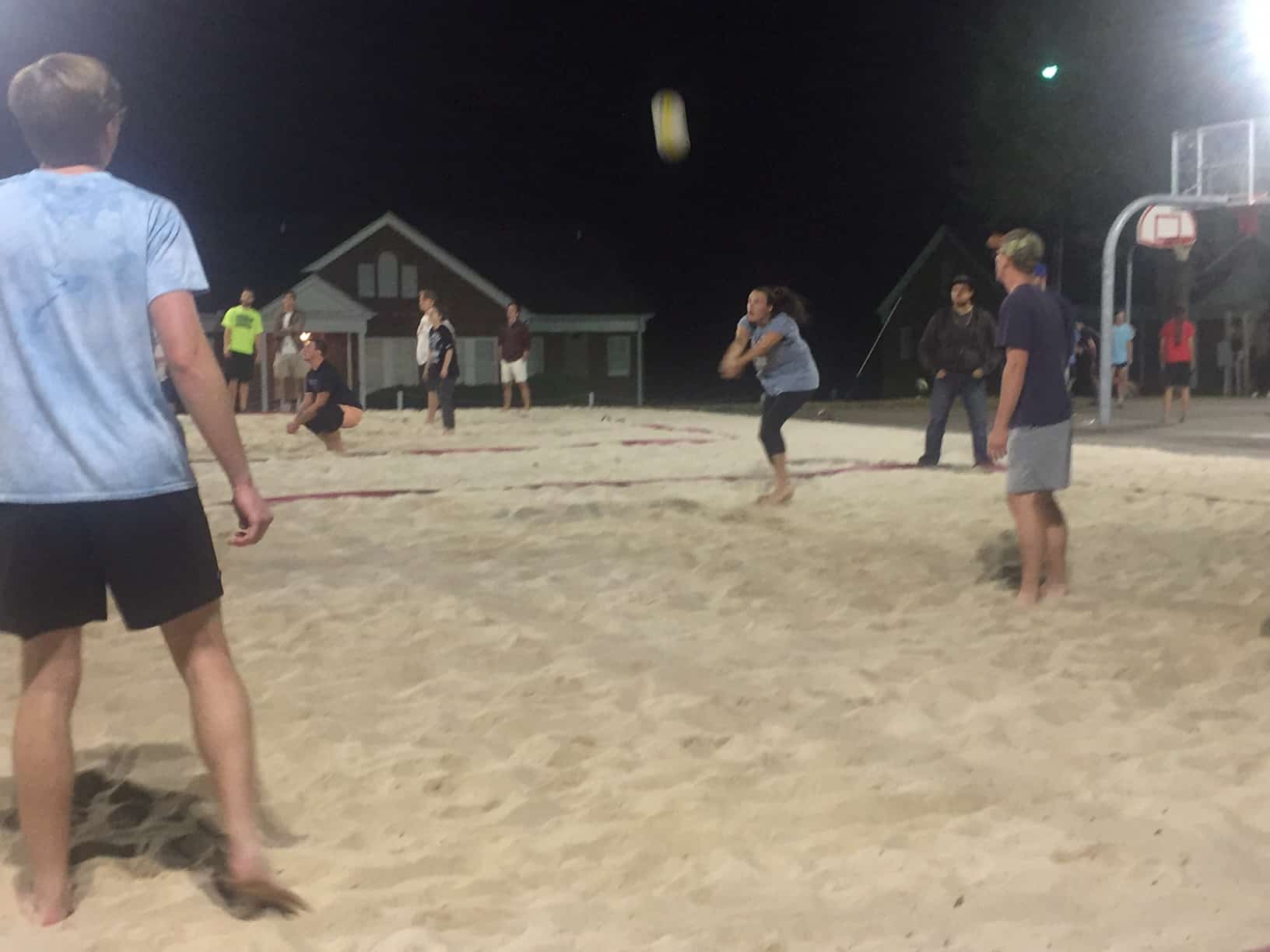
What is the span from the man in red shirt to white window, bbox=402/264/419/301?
25.5m

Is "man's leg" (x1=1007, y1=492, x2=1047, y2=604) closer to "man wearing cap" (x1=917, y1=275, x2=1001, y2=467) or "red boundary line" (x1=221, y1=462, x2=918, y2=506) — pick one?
"red boundary line" (x1=221, y1=462, x2=918, y2=506)

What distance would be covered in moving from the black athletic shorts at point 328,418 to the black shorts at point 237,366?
18.3 ft

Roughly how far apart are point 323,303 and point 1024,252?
33116mm

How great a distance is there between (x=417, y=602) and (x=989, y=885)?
3.43m

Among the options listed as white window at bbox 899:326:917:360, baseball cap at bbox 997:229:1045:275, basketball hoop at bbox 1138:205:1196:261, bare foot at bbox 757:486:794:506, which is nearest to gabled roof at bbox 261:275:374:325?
white window at bbox 899:326:917:360

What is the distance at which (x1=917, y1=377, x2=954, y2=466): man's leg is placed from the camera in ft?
36.7

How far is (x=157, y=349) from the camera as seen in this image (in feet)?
9.15

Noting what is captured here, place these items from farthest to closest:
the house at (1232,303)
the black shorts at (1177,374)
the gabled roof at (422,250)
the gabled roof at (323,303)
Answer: the house at (1232,303) < the gabled roof at (422,250) < the gabled roof at (323,303) < the black shorts at (1177,374)

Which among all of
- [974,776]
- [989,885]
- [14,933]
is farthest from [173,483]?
[974,776]

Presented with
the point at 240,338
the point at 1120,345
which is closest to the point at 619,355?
the point at 1120,345

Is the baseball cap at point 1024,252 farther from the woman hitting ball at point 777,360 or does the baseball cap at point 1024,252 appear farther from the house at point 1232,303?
the house at point 1232,303

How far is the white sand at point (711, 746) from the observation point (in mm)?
2861

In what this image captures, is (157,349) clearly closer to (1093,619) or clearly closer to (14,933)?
(14,933)

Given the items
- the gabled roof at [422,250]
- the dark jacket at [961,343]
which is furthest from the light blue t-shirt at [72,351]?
the gabled roof at [422,250]
